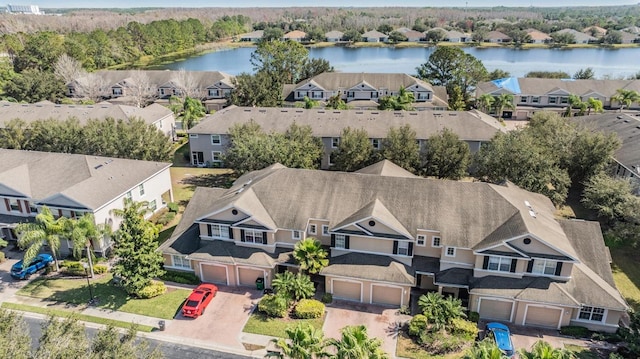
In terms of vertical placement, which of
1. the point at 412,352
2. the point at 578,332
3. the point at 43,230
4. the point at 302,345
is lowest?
the point at 412,352

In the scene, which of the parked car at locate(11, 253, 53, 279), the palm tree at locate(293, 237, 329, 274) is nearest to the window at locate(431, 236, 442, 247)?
the palm tree at locate(293, 237, 329, 274)

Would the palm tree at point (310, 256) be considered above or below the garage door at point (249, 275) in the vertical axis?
above

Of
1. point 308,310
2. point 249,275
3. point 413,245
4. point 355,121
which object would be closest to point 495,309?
point 413,245

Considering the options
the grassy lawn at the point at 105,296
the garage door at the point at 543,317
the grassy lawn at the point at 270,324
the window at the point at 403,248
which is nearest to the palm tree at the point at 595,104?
the garage door at the point at 543,317

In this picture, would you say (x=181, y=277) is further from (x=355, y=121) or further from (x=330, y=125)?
(x=355, y=121)

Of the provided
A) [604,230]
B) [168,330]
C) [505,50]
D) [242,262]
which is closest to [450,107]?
[604,230]

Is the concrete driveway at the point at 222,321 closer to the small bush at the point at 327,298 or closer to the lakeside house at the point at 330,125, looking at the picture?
the small bush at the point at 327,298
